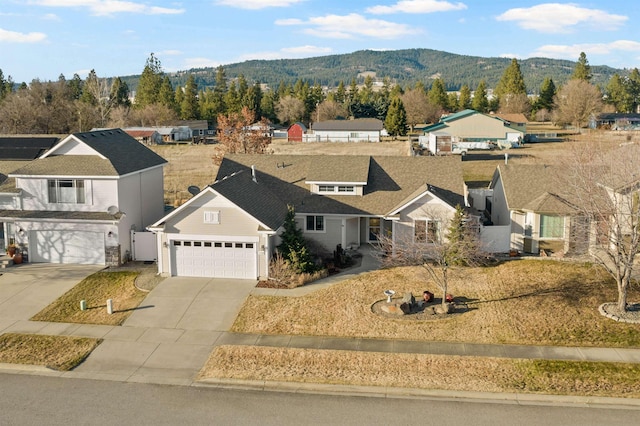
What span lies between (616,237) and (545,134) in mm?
78213

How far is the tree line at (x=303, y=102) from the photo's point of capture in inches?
4026

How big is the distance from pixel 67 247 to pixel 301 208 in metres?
12.9

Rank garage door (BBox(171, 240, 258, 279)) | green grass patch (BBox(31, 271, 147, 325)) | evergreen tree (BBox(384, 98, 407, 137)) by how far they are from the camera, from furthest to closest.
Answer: evergreen tree (BBox(384, 98, 407, 137)) → garage door (BBox(171, 240, 258, 279)) → green grass patch (BBox(31, 271, 147, 325))

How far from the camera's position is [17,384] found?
64.2 feet

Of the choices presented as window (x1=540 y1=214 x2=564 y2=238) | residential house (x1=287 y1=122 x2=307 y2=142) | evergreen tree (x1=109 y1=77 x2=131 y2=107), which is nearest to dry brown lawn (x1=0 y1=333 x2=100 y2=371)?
window (x1=540 y1=214 x2=564 y2=238)

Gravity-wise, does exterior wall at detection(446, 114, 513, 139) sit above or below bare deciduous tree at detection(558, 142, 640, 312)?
above

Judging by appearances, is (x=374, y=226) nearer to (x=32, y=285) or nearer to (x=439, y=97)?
(x=32, y=285)

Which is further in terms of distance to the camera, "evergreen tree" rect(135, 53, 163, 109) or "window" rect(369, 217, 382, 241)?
"evergreen tree" rect(135, 53, 163, 109)


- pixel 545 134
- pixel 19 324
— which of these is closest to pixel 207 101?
pixel 545 134

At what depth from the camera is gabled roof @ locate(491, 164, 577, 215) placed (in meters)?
31.5

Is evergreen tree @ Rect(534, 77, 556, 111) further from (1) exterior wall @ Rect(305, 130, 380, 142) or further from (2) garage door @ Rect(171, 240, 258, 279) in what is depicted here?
(2) garage door @ Rect(171, 240, 258, 279)

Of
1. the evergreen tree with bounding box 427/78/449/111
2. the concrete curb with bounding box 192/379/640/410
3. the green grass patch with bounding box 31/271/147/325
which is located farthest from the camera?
the evergreen tree with bounding box 427/78/449/111

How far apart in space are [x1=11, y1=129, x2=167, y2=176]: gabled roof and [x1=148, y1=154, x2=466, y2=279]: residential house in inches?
212

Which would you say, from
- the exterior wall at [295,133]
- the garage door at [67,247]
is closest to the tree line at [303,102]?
the exterior wall at [295,133]
